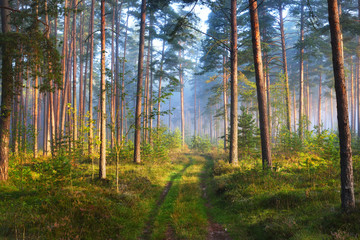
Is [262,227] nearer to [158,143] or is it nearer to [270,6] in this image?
[158,143]

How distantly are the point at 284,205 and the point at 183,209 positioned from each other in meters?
3.38

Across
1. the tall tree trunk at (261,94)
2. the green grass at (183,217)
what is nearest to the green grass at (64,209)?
the green grass at (183,217)

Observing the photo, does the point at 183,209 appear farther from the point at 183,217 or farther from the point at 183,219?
the point at 183,219

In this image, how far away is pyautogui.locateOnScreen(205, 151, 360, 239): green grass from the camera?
4.65 meters

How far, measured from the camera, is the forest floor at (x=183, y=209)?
16.0 feet

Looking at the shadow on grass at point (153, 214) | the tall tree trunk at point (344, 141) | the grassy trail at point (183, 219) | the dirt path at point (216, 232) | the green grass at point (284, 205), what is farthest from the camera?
the shadow on grass at point (153, 214)

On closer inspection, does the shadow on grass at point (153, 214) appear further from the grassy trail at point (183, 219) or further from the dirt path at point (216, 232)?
the dirt path at point (216, 232)

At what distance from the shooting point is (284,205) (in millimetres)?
6352

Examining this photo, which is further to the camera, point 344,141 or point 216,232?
point 216,232

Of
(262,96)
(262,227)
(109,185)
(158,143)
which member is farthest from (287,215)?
(158,143)

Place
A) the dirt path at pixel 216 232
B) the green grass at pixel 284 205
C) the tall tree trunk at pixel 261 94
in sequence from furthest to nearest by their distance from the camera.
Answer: the tall tree trunk at pixel 261 94
the dirt path at pixel 216 232
the green grass at pixel 284 205

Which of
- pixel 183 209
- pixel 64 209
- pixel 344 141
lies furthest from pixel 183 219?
pixel 344 141

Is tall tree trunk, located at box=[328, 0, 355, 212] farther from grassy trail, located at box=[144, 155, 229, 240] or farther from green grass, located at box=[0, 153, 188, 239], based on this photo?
green grass, located at box=[0, 153, 188, 239]

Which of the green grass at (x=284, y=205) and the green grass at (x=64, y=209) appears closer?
the green grass at (x=284, y=205)
